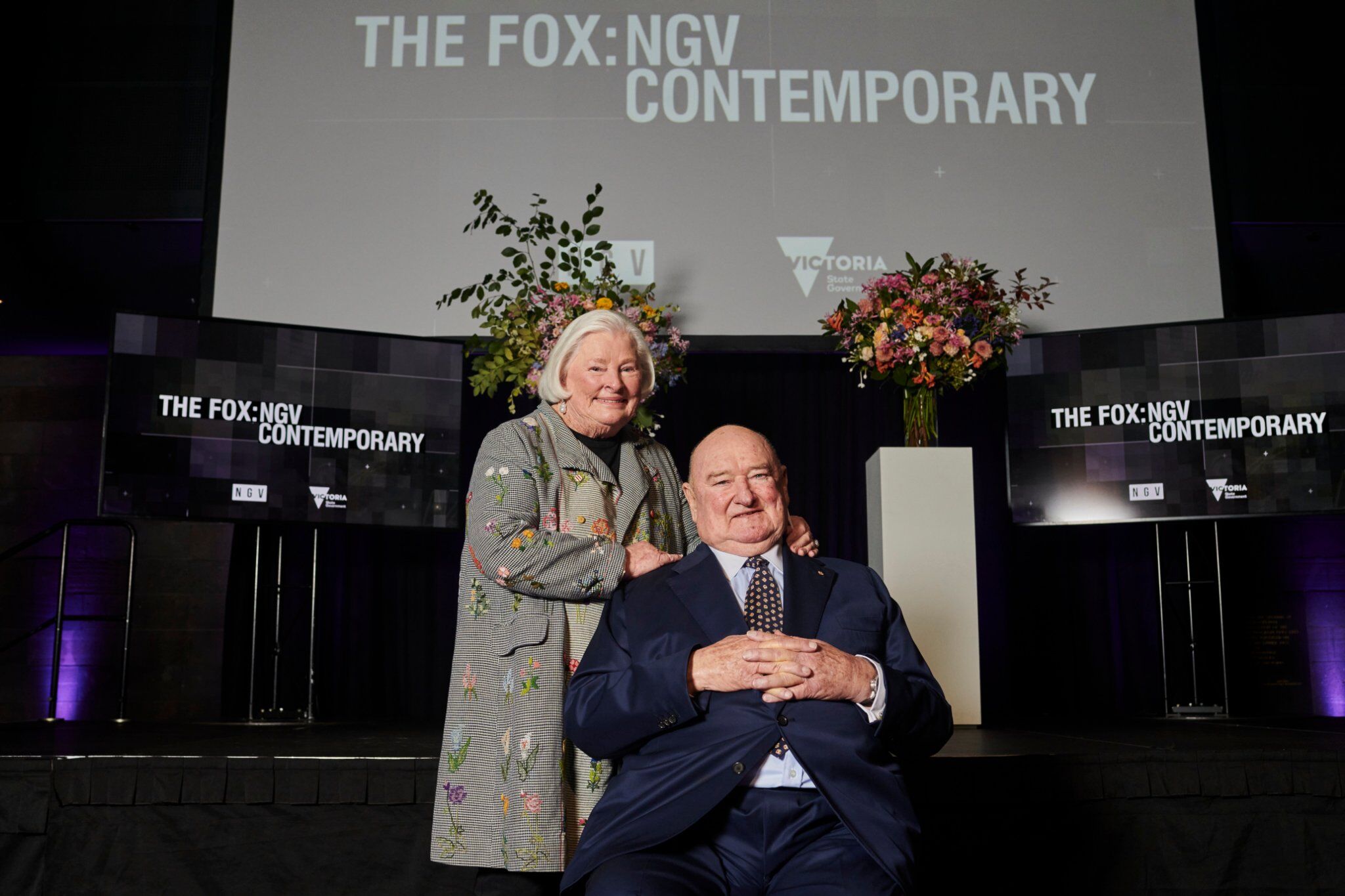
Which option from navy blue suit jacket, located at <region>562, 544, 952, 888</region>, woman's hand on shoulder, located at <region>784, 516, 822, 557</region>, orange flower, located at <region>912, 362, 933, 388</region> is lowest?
navy blue suit jacket, located at <region>562, 544, 952, 888</region>

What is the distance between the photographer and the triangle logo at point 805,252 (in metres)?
4.62


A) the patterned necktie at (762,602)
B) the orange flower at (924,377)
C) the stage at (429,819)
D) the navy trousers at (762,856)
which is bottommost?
the stage at (429,819)

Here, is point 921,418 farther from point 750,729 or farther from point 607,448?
point 750,729

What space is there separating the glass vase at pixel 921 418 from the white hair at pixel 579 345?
59.7 inches

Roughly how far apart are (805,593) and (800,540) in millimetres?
233

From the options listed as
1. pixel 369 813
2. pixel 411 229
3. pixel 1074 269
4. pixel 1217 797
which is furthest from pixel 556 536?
pixel 1074 269

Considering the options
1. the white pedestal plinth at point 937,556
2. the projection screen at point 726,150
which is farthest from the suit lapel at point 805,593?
the projection screen at point 726,150

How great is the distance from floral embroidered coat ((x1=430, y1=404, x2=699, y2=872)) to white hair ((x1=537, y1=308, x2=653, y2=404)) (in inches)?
2.7

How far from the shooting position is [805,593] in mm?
1866

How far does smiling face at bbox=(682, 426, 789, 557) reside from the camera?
188 cm

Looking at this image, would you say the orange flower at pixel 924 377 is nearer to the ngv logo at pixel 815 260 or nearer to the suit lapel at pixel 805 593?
the ngv logo at pixel 815 260

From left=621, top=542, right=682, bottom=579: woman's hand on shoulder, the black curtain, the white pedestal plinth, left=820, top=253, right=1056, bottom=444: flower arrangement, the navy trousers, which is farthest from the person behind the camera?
the black curtain

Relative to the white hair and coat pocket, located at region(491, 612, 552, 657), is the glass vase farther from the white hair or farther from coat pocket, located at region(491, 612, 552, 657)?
coat pocket, located at region(491, 612, 552, 657)

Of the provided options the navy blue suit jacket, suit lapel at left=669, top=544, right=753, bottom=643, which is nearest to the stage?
the navy blue suit jacket
